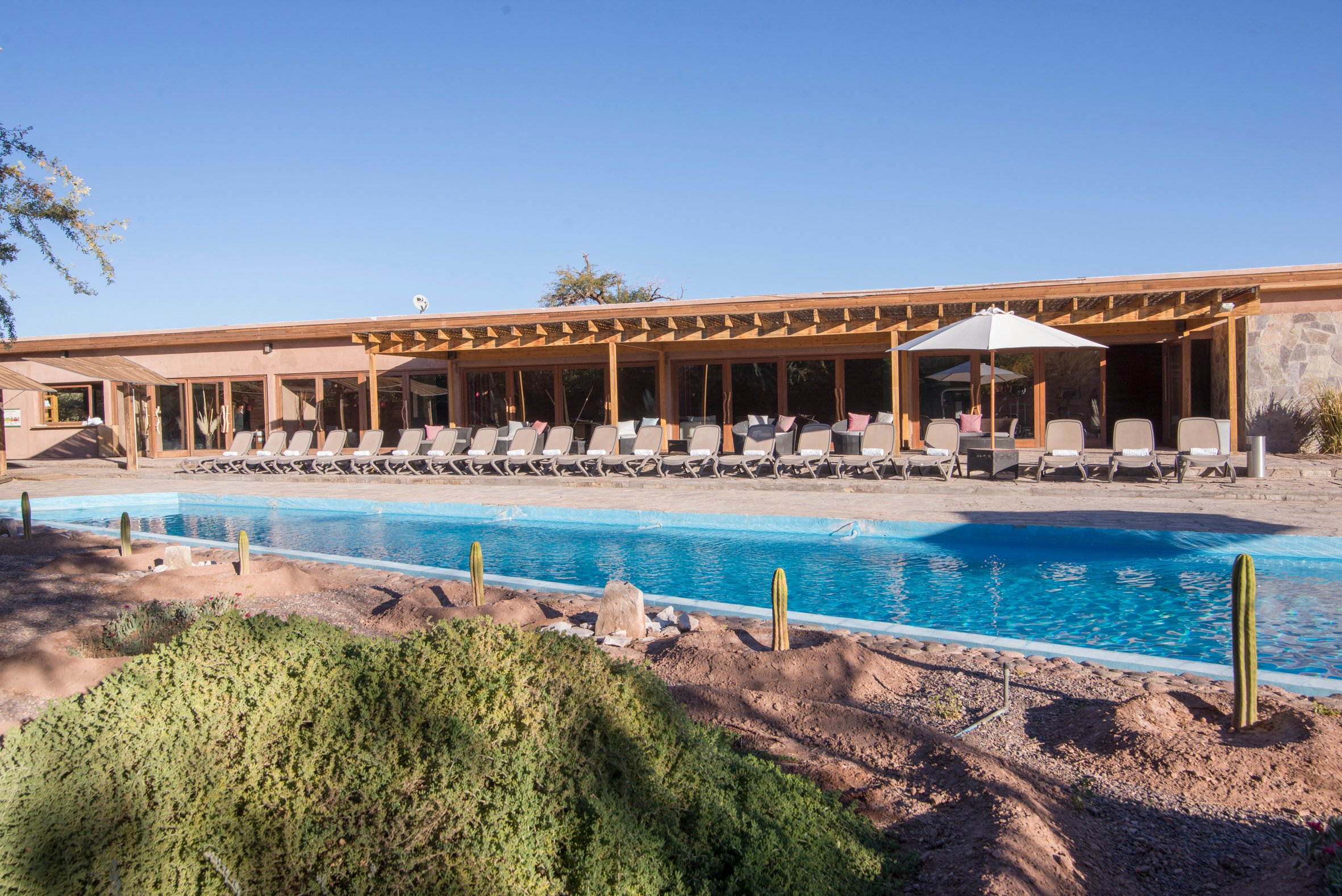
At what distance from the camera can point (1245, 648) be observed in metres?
3.45

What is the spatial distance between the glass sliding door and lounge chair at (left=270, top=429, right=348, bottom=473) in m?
5.09

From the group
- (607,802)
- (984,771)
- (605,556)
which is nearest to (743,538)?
(605,556)

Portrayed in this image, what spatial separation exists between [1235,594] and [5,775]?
13.6 ft

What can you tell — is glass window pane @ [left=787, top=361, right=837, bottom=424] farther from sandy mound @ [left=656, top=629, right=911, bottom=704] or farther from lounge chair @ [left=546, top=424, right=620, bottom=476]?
sandy mound @ [left=656, top=629, right=911, bottom=704]

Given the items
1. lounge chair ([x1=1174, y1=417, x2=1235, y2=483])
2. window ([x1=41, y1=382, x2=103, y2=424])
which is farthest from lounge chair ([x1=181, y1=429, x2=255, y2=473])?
Answer: lounge chair ([x1=1174, y1=417, x2=1235, y2=483])

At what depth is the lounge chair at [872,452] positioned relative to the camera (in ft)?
40.4

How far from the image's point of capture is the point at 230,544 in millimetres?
9000

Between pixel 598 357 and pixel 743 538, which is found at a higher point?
pixel 598 357

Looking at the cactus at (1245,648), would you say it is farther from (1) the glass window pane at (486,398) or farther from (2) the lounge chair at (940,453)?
(1) the glass window pane at (486,398)

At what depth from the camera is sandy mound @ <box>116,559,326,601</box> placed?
6.47m

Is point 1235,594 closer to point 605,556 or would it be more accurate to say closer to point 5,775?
point 5,775

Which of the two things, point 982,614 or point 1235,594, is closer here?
point 1235,594

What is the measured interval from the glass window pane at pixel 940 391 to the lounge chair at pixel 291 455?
457 inches

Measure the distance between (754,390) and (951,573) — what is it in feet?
33.0
